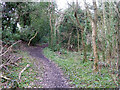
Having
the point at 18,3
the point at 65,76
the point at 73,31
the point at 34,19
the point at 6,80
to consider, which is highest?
the point at 18,3

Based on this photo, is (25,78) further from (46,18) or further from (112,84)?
(46,18)

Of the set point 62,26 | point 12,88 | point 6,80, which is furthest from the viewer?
point 62,26

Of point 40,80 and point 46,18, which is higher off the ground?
point 46,18

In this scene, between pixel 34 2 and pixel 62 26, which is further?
pixel 62 26

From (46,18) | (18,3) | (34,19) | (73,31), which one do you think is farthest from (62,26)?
(18,3)

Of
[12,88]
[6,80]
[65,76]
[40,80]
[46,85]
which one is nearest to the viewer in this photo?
[12,88]

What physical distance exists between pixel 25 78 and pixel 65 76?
9.21ft

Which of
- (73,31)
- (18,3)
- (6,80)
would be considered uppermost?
(18,3)

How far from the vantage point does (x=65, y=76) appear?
28.0 feet

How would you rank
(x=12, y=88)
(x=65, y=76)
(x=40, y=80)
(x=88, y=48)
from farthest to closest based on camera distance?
(x=88, y=48)
(x=65, y=76)
(x=40, y=80)
(x=12, y=88)

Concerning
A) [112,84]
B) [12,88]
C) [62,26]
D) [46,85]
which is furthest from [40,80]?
[62,26]

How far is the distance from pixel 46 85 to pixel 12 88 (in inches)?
71.2

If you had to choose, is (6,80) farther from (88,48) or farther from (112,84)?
(88,48)

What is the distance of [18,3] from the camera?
57.4 ft
